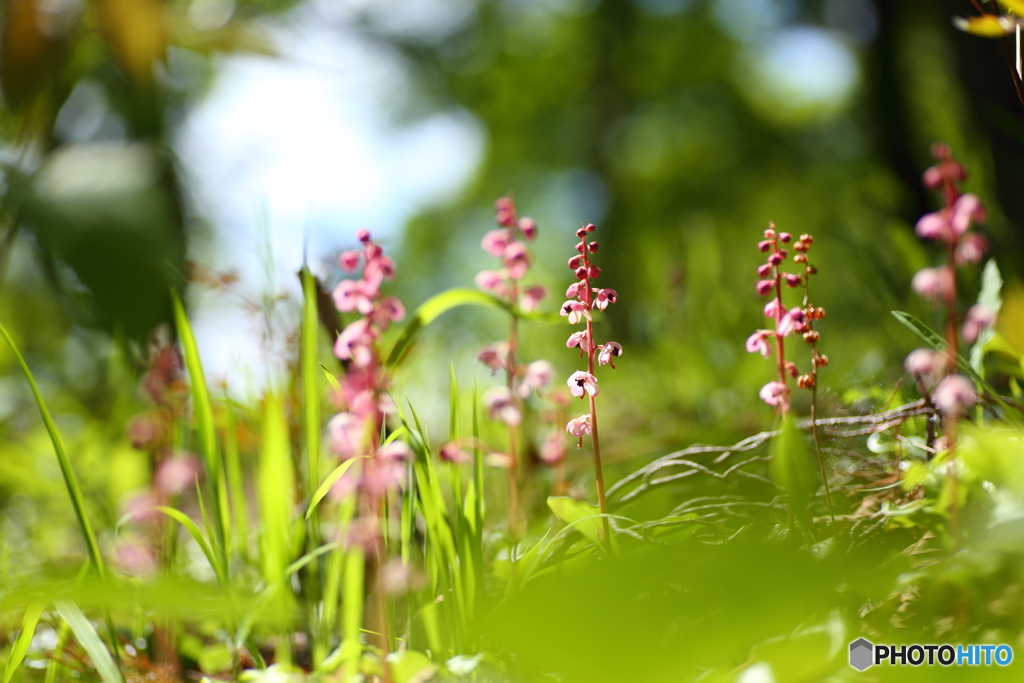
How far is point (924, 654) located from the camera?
495 mm

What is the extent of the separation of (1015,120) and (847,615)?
4.16 ft

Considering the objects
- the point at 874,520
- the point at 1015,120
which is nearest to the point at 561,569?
the point at 874,520

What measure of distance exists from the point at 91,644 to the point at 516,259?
1.99 ft

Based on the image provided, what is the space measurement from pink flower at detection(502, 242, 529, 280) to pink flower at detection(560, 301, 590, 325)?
0.50 feet

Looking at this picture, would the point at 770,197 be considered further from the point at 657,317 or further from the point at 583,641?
the point at 583,641

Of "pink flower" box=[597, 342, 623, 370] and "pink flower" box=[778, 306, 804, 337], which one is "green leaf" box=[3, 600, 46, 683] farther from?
"pink flower" box=[778, 306, 804, 337]

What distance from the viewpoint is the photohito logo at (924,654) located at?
0.48m

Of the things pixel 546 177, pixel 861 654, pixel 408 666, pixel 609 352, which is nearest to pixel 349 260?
pixel 609 352

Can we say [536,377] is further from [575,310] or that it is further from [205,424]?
[205,424]

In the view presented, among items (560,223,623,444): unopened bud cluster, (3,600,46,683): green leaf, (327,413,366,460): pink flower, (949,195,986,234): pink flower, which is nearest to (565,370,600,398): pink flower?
(560,223,623,444): unopened bud cluster

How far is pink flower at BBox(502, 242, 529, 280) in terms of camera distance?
31.7 inches

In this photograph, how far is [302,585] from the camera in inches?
36.7

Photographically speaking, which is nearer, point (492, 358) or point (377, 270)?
point (377, 270)

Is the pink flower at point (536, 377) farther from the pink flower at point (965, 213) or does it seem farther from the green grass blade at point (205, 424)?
the pink flower at point (965, 213)
